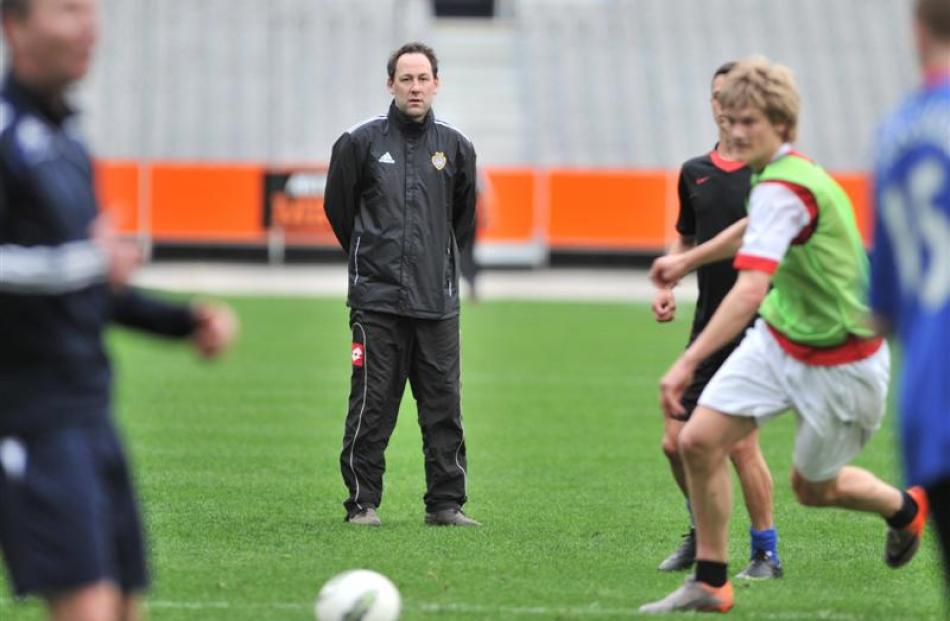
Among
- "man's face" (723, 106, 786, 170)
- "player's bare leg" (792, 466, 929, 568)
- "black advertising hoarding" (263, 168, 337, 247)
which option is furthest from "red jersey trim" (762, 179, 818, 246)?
"black advertising hoarding" (263, 168, 337, 247)

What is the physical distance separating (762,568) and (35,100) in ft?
14.5

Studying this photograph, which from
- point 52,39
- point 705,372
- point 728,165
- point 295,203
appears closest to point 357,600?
point 705,372

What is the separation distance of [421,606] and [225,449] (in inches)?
203

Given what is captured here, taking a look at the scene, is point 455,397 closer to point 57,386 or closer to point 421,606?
point 421,606

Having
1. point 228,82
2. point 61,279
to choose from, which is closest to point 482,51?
point 228,82

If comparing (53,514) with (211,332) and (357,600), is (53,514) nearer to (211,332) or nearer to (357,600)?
(211,332)

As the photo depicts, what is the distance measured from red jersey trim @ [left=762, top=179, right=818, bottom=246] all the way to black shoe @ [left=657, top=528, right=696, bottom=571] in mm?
2056

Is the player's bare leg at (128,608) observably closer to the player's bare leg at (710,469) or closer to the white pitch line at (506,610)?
the white pitch line at (506,610)

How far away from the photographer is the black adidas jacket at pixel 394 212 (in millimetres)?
9305

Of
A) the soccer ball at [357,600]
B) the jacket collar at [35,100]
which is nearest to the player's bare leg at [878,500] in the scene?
the soccer ball at [357,600]

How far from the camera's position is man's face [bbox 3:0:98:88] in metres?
4.39

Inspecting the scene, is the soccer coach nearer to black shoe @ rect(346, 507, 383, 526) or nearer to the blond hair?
black shoe @ rect(346, 507, 383, 526)

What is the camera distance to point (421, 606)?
22.8 feet

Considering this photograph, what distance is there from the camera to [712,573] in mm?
6902
